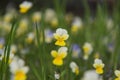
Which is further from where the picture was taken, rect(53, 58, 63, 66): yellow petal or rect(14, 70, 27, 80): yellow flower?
rect(14, 70, 27, 80): yellow flower

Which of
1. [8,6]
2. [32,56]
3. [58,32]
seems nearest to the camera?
[58,32]

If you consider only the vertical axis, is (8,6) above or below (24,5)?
above

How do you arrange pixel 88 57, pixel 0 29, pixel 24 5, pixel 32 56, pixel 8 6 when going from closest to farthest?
pixel 24 5 → pixel 88 57 → pixel 32 56 → pixel 0 29 → pixel 8 6

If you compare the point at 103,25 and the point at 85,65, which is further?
the point at 103,25

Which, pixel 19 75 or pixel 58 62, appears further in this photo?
pixel 19 75

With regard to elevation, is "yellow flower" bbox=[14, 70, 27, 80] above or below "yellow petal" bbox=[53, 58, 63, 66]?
above

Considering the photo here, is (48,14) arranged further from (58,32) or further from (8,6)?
(58,32)

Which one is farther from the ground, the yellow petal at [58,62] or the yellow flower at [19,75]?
the yellow flower at [19,75]

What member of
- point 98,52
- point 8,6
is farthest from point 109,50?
point 8,6

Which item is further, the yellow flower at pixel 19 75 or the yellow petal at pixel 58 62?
the yellow flower at pixel 19 75

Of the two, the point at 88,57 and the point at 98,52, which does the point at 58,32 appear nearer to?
the point at 88,57

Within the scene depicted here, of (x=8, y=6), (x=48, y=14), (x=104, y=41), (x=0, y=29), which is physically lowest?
(x=104, y=41)
